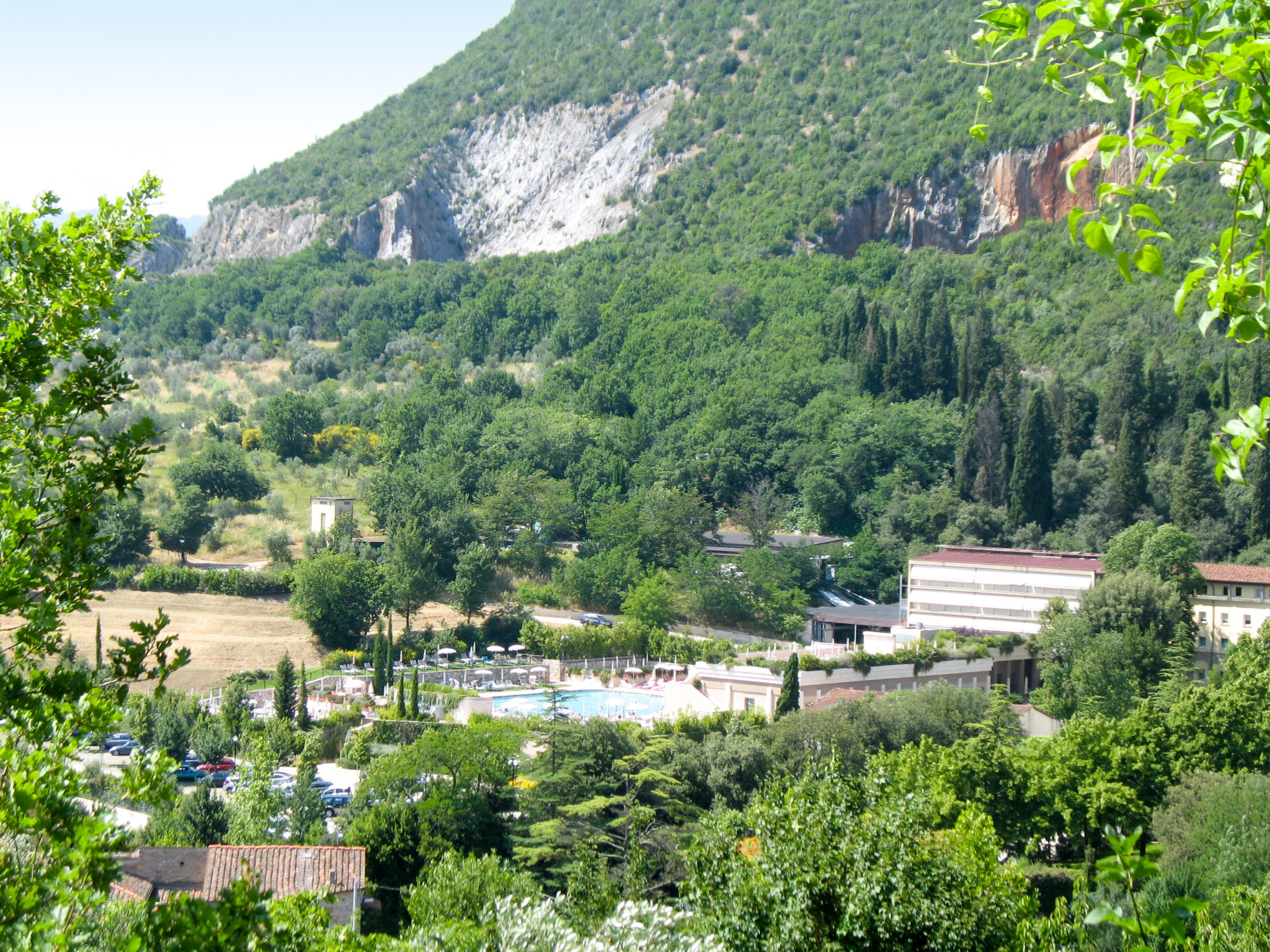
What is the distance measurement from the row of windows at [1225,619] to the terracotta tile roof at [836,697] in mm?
14351

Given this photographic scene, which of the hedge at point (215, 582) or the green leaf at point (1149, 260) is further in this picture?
the hedge at point (215, 582)

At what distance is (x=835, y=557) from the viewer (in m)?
49.1

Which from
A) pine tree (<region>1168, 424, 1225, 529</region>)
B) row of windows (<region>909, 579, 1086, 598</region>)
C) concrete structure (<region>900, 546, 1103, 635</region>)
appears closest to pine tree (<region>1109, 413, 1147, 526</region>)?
pine tree (<region>1168, 424, 1225, 529</region>)

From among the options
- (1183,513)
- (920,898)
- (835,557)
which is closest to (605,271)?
(835,557)

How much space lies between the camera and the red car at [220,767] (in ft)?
88.3

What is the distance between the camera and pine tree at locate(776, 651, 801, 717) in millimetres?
29125

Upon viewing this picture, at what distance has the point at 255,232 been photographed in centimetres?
11050

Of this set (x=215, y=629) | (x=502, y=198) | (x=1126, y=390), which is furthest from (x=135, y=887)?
(x=502, y=198)

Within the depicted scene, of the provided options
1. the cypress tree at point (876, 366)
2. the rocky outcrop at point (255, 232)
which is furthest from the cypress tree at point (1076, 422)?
the rocky outcrop at point (255, 232)

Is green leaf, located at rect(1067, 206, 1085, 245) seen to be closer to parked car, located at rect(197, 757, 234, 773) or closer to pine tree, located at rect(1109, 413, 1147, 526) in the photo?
parked car, located at rect(197, 757, 234, 773)

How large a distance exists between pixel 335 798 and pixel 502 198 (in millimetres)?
98014

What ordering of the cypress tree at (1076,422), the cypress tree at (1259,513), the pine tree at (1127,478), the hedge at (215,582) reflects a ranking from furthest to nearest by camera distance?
the cypress tree at (1076,422) < the pine tree at (1127,478) < the cypress tree at (1259,513) < the hedge at (215,582)

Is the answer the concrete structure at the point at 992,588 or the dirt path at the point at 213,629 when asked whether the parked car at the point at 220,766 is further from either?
the concrete structure at the point at 992,588

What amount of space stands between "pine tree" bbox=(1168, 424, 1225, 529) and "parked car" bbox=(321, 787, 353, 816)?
33300mm
